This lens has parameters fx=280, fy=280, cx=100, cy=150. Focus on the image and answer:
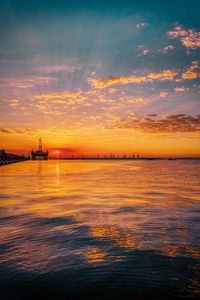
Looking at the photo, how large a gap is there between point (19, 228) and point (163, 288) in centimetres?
712

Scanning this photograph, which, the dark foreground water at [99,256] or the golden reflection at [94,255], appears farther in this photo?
the golden reflection at [94,255]

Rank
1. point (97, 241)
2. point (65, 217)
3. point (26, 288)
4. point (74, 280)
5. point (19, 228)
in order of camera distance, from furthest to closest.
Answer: point (65, 217) → point (19, 228) → point (97, 241) → point (74, 280) → point (26, 288)

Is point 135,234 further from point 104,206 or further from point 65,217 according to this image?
point 104,206

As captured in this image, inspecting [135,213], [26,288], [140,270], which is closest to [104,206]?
[135,213]

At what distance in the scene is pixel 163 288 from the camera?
5762mm

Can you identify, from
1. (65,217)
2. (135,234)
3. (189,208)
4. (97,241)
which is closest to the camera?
(97,241)

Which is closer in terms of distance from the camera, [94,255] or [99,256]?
[99,256]

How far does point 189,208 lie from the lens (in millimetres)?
16828

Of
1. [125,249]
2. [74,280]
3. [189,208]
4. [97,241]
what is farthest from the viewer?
[189,208]

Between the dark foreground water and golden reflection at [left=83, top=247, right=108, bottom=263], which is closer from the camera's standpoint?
the dark foreground water

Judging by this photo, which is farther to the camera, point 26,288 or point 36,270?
point 36,270

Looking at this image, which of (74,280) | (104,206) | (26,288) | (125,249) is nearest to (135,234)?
(125,249)

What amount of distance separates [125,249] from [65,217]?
19.9ft

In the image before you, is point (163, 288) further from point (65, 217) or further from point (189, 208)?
point (189, 208)
